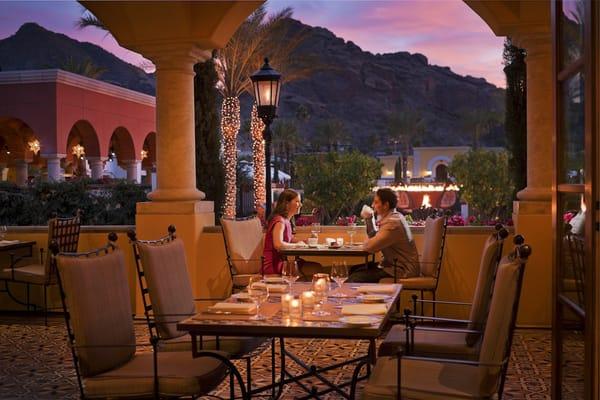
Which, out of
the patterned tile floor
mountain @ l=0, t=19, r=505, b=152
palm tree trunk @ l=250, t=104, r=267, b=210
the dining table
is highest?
mountain @ l=0, t=19, r=505, b=152

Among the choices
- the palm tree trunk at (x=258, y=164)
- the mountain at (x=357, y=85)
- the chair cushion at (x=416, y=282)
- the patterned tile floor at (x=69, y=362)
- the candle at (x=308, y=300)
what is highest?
the mountain at (x=357, y=85)

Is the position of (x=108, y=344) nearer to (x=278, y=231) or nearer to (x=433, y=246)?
(x=278, y=231)

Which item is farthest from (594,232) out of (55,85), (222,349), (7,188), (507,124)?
(55,85)

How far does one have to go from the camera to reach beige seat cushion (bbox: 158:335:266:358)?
4.05 metres

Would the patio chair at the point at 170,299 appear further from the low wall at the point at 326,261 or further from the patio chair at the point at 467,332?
the low wall at the point at 326,261

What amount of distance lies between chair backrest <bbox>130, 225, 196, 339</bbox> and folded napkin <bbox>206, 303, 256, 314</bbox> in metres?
0.24

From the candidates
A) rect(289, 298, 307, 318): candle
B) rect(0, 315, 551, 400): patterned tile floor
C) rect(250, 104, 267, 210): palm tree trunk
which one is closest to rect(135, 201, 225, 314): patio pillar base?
rect(0, 315, 551, 400): patterned tile floor

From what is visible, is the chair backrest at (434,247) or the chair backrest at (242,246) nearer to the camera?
the chair backrest at (434,247)

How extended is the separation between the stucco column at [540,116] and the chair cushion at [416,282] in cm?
124

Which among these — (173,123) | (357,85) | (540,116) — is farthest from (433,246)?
(357,85)

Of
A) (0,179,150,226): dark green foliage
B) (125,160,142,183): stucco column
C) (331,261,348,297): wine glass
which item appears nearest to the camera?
(331,261,348,297): wine glass

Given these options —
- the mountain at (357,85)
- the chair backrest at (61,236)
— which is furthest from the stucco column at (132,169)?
the mountain at (357,85)

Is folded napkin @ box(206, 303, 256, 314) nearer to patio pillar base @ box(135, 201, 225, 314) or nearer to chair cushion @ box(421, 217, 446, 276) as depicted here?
chair cushion @ box(421, 217, 446, 276)

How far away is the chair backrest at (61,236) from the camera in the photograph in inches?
275
